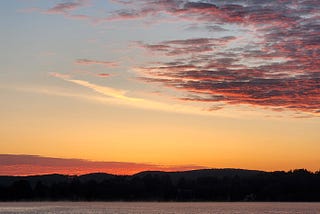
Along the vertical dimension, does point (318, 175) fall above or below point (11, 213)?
above

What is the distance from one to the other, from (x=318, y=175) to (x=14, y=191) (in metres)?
92.1

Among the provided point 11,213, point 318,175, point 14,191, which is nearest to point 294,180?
point 318,175

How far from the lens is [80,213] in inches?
5300

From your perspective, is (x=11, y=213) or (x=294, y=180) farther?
(x=294, y=180)

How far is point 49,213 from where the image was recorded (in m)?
Result: 135

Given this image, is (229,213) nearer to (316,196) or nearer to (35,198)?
(316,196)

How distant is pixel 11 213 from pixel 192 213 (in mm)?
37377

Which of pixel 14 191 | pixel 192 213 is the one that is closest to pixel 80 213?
pixel 192 213

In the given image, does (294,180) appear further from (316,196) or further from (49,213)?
(49,213)

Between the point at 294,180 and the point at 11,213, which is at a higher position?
the point at 294,180

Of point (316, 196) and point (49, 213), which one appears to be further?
point (316, 196)

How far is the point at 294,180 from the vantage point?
200 meters

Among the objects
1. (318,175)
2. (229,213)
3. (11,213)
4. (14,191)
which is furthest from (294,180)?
(11,213)

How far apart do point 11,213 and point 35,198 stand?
68656 millimetres
